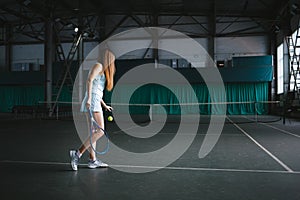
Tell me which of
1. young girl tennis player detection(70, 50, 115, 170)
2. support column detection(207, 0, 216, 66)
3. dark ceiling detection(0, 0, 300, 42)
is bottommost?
young girl tennis player detection(70, 50, 115, 170)

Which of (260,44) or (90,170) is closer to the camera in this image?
(90,170)

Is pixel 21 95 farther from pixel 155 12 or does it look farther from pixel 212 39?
pixel 212 39

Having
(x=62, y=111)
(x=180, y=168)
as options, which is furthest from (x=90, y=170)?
(x=62, y=111)

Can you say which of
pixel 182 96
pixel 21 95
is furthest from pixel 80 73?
pixel 182 96

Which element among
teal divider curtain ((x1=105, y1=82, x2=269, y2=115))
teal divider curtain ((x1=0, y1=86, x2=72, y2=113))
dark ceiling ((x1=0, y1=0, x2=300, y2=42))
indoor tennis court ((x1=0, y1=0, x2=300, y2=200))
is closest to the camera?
indoor tennis court ((x1=0, y1=0, x2=300, y2=200))

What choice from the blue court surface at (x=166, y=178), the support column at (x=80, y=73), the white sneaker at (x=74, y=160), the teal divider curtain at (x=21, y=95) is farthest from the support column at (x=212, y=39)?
the white sneaker at (x=74, y=160)

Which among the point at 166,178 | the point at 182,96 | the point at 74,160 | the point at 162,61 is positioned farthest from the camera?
the point at 162,61

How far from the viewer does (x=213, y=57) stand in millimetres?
24750

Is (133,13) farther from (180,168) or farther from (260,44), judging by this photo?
(180,168)

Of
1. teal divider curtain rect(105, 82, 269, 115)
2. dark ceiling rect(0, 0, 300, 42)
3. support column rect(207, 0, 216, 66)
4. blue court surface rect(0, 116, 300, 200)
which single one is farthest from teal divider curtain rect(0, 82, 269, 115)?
blue court surface rect(0, 116, 300, 200)

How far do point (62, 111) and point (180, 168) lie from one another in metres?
18.2

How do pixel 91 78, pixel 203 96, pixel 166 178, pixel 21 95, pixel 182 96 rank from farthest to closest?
pixel 21 95 → pixel 182 96 → pixel 203 96 → pixel 91 78 → pixel 166 178

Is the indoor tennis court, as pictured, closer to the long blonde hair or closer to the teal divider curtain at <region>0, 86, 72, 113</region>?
the teal divider curtain at <region>0, 86, 72, 113</region>

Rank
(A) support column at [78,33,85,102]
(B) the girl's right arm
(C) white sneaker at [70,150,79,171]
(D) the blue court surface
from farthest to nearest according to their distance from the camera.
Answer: (A) support column at [78,33,85,102]
(C) white sneaker at [70,150,79,171]
(B) the girl's right arm
(D) the blue court surface
